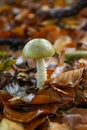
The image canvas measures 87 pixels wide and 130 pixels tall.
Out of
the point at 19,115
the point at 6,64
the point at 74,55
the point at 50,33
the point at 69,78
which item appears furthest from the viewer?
the point at 50,33

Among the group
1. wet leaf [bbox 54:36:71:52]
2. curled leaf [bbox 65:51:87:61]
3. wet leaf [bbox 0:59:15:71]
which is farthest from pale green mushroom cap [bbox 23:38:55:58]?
wet leaf [bbox 54:36:71:52]

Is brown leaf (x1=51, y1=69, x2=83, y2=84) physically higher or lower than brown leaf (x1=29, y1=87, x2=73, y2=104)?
higher

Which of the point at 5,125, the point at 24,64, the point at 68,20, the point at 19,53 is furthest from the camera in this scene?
the point at 68,20

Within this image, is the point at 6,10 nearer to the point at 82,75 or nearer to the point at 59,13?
the point at 59,13

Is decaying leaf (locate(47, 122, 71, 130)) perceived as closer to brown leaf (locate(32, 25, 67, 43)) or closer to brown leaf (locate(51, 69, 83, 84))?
brown leaf (locate(51, 69, 83, 84))

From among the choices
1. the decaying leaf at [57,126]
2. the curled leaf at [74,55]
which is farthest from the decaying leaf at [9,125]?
the curled leaf at [74,55]

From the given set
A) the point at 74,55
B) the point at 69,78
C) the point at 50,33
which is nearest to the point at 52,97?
the point at 69,78

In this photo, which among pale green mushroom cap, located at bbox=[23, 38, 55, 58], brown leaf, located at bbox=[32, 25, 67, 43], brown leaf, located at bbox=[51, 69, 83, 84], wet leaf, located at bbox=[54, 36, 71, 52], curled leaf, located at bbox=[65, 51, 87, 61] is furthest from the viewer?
brown leaf, located at bbox=[32, 25, 67, 43]

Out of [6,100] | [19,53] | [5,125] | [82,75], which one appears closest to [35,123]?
[5,125]

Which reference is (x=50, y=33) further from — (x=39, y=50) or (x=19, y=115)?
(x=19, y=115)

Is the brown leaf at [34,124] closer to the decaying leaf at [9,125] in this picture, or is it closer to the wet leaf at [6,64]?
the decaying leaf at [9,125]

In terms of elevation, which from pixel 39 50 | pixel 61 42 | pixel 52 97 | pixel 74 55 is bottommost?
pixel 61 42
